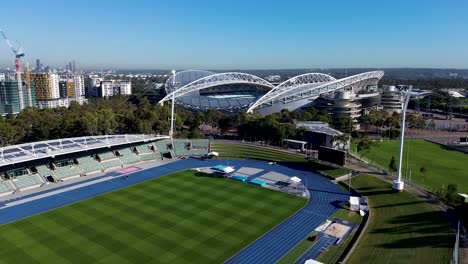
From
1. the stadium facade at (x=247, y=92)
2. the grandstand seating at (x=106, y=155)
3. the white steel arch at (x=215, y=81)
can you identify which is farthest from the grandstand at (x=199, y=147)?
the white steel arch at (x=215, y=81)

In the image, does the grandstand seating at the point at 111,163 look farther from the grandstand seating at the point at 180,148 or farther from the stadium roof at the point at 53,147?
the grandstand seating at the point at 180,148

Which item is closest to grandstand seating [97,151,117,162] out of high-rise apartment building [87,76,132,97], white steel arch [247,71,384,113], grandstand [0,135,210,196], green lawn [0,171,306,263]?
grandstand [0,135,210,196]

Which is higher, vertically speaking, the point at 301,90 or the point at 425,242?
the point at 301,90

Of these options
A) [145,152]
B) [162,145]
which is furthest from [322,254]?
[162,145]

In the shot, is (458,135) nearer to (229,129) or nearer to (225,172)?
(229,129)

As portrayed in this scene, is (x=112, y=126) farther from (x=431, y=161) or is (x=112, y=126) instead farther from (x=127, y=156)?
(x=431, y=161)

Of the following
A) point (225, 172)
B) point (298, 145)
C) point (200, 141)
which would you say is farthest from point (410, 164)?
point (200, 141)

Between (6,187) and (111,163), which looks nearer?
(6,187)

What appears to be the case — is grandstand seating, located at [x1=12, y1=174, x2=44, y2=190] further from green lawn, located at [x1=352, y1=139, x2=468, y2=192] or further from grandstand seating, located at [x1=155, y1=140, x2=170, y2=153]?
green lawn, located at [x1=352, y1=139, x2=468, y2=192]
